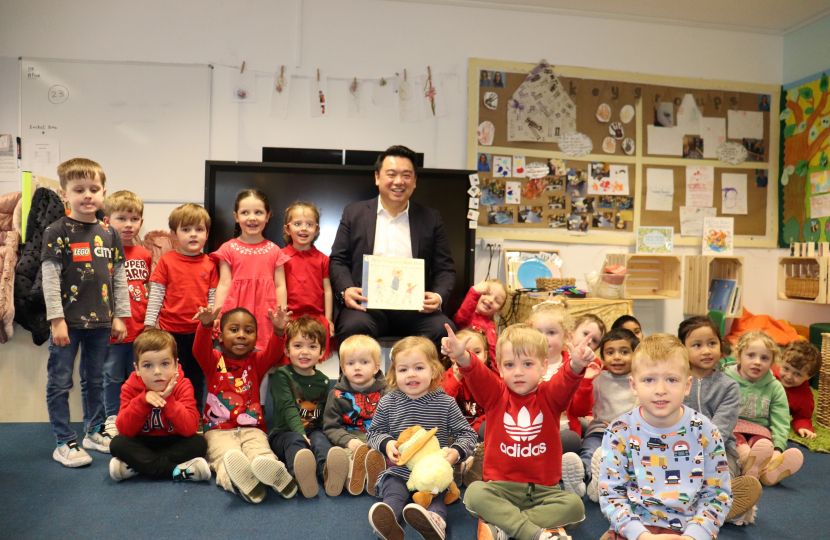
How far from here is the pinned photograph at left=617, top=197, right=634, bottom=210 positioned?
4.67 meters

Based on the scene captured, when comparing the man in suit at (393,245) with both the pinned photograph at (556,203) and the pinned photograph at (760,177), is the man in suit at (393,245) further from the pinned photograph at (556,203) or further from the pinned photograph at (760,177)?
the pinned photograph at (760,177)

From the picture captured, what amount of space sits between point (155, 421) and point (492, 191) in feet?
9.90

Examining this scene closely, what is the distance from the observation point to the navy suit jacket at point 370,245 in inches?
127

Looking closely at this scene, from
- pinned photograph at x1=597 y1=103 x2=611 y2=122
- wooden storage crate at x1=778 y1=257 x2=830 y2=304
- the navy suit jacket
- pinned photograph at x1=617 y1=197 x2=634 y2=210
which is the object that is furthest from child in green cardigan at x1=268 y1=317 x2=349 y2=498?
wooden storage crate at x1=778 y1=257 x2=830 y2=304

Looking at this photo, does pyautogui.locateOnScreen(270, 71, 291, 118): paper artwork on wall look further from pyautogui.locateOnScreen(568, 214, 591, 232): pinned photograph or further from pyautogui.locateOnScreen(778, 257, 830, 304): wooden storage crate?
pyautogui.locateOnScreen(778, 257, 830, 304): wooden storage crate

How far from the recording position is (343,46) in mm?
4352

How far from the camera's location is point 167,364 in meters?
2.36

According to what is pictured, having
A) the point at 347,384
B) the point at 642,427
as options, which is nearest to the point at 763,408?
the point at 642,427

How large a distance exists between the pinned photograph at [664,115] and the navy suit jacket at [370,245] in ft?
8.17

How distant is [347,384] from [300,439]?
1.02ft

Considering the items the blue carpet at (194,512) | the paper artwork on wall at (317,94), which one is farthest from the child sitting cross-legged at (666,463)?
the paper artwork on wall at (317,94)

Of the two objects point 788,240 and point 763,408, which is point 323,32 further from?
point 788,240

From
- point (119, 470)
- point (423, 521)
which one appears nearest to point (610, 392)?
point (423, 521)

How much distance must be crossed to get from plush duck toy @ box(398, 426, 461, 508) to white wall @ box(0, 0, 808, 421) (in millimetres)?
2607
